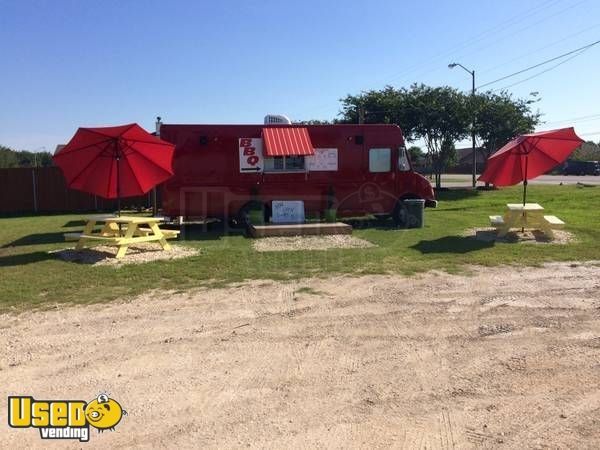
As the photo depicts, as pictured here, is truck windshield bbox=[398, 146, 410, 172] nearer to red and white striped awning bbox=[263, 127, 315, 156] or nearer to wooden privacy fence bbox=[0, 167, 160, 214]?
red and white striped awning bbox=[263, 127, 315, 156]

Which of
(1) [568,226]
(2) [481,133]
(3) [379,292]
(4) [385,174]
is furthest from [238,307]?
(2) [481,133]

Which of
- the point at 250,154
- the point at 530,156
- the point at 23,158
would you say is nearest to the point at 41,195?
the point at 250,154

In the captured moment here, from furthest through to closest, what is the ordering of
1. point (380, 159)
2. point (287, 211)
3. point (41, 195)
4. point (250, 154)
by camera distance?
point (41, 195), point (380, 159), point (287, 211), point (250, 154)

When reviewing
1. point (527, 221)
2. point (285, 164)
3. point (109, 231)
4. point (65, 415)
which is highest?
point (285, 164)

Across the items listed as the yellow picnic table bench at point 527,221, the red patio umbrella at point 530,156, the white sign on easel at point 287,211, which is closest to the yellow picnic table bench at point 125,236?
the white sign on easel at point 287,211

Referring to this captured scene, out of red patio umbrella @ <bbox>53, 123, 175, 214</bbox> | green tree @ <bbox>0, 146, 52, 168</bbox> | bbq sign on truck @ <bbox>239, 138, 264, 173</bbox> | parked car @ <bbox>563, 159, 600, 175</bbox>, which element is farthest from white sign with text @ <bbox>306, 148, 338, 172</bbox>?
parked car @ <bbox>563, 159, 600, 175</bbox>

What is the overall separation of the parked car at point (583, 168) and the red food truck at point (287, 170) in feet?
162

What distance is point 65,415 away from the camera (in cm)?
351

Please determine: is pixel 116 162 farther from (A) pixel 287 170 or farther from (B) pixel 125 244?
(A) pixel 287 170

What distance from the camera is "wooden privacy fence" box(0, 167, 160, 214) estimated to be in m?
21.6

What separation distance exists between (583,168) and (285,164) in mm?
53726

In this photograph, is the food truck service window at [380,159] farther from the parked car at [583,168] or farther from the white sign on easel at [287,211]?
the parked car at [583,168]

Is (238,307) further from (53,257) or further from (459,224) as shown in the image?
(459,224)

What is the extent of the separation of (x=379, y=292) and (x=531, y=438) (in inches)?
139
